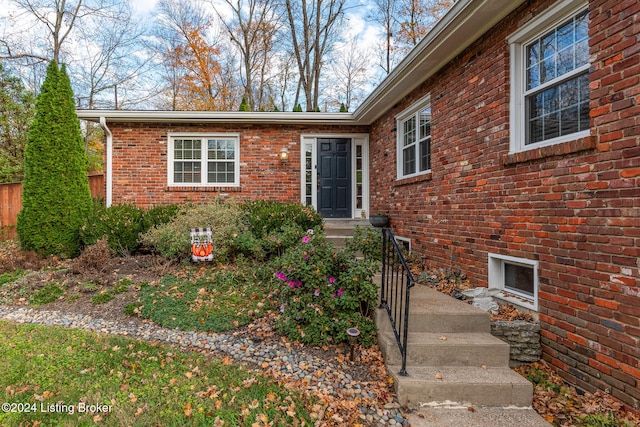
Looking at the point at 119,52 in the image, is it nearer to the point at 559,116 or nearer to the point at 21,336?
the point at 21,336

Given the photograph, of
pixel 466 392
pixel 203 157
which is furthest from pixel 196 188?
pixel 466 392

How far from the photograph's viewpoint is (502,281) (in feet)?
12.1

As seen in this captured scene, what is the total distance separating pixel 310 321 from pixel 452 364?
1.31 meters

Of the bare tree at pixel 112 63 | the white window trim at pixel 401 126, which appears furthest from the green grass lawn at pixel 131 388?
the bare tree at pixel 112 63

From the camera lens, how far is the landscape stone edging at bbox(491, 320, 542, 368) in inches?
119

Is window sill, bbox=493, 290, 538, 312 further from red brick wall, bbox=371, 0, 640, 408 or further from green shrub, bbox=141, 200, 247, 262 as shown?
green shrub, bbox=141, 200, 247, 262

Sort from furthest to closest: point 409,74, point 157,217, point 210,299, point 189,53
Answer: point 189,53 < point 157,217 < point 409,74 < point 210,299

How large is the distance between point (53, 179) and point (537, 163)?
769 centimetres

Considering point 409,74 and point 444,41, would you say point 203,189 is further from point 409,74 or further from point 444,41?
point 444,41

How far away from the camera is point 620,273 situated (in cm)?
240

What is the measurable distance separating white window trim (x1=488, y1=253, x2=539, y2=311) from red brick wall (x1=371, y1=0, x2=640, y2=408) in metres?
0.07

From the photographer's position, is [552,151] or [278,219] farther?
[278,219]

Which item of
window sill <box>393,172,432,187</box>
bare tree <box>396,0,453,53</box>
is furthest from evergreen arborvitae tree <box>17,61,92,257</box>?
bare tree <box>396,0,453,53</box>

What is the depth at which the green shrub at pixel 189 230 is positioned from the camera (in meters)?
5.20
